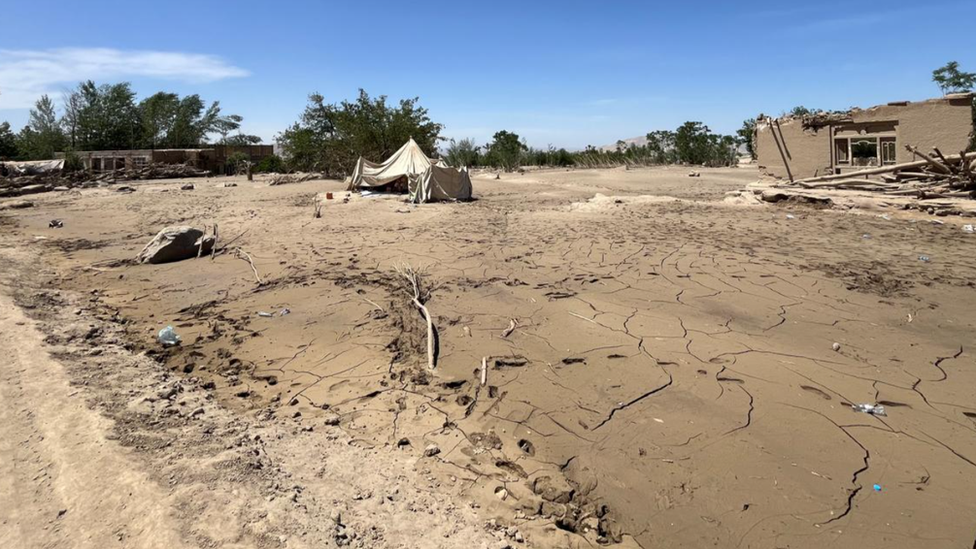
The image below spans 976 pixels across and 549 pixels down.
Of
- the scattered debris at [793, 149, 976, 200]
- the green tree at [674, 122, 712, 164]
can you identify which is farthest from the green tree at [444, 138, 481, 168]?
the scattered debris at [793, 149, 976, 200]

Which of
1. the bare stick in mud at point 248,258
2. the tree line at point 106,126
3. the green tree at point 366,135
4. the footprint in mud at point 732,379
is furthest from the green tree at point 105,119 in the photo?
the footprint in mud at point 732,379

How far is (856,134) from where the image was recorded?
13.5 meters

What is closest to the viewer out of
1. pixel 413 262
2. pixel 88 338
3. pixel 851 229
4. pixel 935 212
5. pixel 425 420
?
pixel 425 420

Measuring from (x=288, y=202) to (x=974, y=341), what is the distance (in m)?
15.2

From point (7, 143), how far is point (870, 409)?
5140cm

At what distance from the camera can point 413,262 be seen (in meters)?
7.42

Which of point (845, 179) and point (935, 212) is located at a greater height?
point (845, 179)

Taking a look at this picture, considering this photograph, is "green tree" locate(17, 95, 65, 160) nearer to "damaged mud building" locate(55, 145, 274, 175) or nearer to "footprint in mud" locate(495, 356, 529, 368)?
"damaged mud building" locate(55, 145, 274, 175)

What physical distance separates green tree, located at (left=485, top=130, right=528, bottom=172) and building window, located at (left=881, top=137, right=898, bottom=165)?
19658 millimetres

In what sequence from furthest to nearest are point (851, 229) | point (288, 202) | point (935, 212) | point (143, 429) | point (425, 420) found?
point (288, 202) < point (935, 212) < point (851, 229) < point (425, 420) < point (143, 429)

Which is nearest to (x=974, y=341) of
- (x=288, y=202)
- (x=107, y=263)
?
(x=107, y=263)

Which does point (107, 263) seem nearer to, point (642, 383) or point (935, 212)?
point (642, 383)

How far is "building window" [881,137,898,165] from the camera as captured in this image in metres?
13.7

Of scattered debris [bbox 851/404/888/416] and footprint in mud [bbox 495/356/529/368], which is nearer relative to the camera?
scattered debris [bbox 851/404/888/416]
